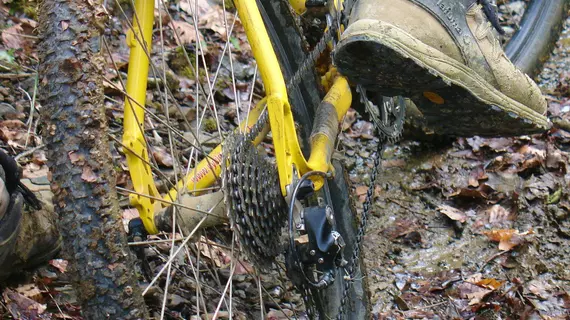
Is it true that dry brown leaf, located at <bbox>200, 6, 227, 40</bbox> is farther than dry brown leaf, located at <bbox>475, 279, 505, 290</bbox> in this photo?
Yes

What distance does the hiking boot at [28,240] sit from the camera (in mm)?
1738

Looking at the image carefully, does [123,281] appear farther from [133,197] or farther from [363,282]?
[363,282]

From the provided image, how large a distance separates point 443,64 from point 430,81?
0.06 m

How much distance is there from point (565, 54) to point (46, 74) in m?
3.31

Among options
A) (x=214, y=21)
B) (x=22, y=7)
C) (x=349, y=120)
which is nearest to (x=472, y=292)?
(x=349, y=120)

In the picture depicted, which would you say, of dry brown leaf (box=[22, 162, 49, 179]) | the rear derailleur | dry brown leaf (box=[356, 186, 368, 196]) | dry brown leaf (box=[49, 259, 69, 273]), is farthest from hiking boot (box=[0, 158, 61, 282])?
dry brown leaf (box=[356, 186, 368, 196])

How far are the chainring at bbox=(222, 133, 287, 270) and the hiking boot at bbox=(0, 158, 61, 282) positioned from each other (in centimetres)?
56

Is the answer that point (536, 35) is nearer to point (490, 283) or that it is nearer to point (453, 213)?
point (453, 213)

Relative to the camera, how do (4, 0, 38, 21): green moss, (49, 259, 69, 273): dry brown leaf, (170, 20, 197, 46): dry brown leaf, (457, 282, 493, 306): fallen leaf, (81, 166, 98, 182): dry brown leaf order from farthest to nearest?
(170, 20, 197, 46): dry brown leaf → (4, 0, 38, 21): green moss → (457, 282, 493, 306): fallen leaf → (49, 259, 69, 273): dry brown leaf → (81, 166, 98, 182): dry brown leaf

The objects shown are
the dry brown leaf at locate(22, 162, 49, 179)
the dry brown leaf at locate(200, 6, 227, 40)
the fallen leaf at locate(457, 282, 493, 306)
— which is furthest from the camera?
the dry brown leaf at locate(200, 6, 227, 40)

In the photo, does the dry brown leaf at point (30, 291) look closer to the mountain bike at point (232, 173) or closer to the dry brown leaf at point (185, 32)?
the mountain bike at point (232, 173)

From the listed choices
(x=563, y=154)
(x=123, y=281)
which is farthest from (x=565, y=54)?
(x=123, y=281)

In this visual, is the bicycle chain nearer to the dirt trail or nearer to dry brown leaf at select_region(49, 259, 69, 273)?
the dirt trail

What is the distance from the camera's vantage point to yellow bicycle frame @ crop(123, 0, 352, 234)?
158cm
